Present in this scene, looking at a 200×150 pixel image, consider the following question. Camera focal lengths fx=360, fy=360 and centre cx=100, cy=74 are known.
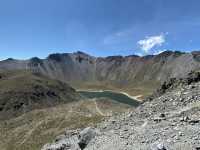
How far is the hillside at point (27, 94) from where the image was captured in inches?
4771

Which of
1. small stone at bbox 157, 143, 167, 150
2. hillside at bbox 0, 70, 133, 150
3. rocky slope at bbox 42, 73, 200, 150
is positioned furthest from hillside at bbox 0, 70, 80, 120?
small stone at bbox 157, 143, 167, 150

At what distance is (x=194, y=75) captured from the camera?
2791 cm

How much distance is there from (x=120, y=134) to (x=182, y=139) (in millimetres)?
4658

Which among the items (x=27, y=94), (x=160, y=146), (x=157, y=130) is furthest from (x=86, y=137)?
(x=27, y=94)

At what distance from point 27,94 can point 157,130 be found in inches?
4752

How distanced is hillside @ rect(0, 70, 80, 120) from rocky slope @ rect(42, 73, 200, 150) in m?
94.3

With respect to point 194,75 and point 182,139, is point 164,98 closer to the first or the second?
point 194,75

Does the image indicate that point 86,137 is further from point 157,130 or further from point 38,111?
point 38,111

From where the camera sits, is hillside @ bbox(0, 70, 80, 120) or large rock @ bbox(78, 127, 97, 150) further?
hillside @ bbox(0, 70, 80, 120)

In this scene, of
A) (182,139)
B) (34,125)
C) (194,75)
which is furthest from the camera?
(34,125)

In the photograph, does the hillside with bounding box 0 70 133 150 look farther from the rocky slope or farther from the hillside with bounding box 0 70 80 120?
the rocky slope

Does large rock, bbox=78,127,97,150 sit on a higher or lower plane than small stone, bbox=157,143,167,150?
lower

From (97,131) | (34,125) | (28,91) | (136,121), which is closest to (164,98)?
(136,121)

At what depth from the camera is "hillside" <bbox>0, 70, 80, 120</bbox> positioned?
121 meters
